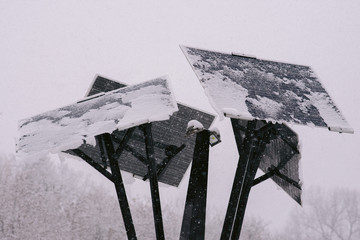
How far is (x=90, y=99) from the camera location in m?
6.76

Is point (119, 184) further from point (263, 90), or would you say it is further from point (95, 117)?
point (263, 90)

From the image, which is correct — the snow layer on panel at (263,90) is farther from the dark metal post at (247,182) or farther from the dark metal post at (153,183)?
the dark metal post at (153,183)

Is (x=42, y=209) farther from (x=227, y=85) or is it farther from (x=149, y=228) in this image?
(x=227, y=85)

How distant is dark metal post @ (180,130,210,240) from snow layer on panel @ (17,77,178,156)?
0.91 meters

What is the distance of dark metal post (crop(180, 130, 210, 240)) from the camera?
551cm

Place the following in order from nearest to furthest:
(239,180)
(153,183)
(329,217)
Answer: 1. (239,180)
2. (153,183)
3. (329,217)

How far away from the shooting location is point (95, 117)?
5527 mm

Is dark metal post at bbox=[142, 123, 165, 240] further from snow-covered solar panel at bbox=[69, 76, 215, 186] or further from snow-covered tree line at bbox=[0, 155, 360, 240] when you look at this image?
snow-covered tree line at bbox=[0, 155, 360, 240]

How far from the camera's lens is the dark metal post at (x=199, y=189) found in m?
5.51

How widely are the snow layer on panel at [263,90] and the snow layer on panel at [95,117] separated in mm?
622

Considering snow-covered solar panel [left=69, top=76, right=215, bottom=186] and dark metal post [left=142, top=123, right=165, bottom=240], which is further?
snow-covered solar panel [left=69, top=76, right=215, bottom=186]

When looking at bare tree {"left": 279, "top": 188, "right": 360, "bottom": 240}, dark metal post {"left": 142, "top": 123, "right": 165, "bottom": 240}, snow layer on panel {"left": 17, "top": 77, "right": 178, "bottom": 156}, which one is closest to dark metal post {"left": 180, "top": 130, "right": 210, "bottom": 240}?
dark metal post {"left": 142, "top": 123, "right": 165, "bottom": 240}

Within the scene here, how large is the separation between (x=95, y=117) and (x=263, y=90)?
2.43 m

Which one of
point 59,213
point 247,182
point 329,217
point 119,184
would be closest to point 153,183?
point 119,184
